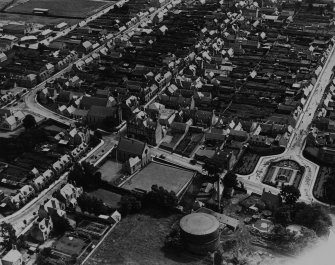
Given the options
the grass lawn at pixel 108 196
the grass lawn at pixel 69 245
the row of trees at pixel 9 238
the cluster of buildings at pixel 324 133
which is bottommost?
the cluster of buildings at pixel 324 133

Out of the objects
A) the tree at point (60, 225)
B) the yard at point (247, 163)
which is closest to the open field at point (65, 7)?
the yard at point (247, 163)

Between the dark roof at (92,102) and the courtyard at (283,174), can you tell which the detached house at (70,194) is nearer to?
the courtyard at (283,174)

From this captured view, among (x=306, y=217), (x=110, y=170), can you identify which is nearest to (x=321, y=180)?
(x=306, y=217)

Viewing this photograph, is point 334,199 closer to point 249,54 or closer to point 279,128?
point 279,128

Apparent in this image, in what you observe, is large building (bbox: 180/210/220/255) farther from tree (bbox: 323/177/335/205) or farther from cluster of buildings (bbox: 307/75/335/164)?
cluster of buildings (bbox: 307/75/335/164)

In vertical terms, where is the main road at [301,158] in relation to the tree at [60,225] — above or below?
below

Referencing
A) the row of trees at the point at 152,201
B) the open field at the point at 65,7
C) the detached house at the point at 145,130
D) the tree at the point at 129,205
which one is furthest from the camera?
the open field at the point at 65,7

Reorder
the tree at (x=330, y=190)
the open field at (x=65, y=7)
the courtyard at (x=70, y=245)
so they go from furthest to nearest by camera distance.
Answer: the open field at (x=65, y=7) < the tree at (x=330, y=190) < the courtyard at (x=70, y=245)

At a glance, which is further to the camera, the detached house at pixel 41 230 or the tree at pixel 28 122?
the tree at pixel 28 122
